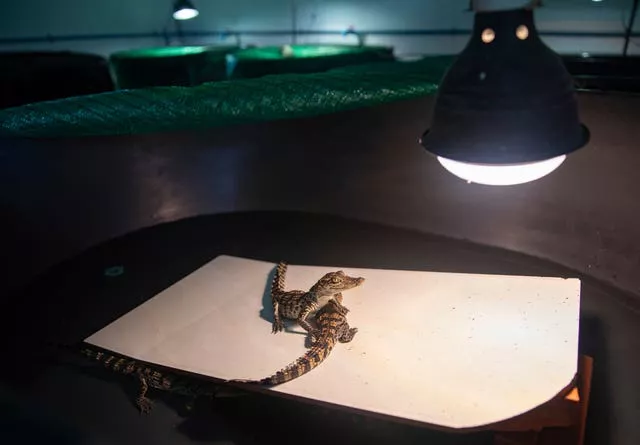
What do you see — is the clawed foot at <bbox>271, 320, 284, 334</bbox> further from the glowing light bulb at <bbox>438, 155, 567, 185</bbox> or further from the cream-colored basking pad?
the glowing light bulb at <bbox>438, 155, 567, 185</bbox>

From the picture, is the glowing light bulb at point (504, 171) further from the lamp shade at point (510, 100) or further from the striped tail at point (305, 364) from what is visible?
the striped tail at point (305, 364)

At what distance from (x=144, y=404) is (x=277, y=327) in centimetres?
46

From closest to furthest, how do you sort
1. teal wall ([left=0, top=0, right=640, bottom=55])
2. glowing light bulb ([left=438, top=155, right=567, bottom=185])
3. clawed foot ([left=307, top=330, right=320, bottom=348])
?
glowing light bulb ([left=438, top=155, right=567, bottom=185]) < clawed foot ([left=307, top=330, right=320, bottom=348]) < teal wall ([left=0, top=0, right=640, bottom=55])

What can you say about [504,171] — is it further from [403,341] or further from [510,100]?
[403,341]

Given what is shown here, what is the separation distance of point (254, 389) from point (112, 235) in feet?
5.35

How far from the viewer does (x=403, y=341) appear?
143cm

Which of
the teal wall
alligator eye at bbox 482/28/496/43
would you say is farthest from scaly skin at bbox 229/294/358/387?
the teal wall

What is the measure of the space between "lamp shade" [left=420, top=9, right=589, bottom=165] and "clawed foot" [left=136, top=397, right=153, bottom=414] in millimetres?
1185

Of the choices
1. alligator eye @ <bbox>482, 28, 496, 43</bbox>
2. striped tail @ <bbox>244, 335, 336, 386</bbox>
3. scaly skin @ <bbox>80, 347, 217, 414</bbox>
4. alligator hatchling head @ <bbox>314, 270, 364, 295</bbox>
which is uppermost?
alligator eye @ <bbox>482, 28, 496, 43</bbox>

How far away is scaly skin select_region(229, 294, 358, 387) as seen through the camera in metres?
1.31

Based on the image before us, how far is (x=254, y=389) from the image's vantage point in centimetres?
130

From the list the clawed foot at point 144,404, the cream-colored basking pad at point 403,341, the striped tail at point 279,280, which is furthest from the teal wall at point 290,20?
the clawed foot at point 144,404

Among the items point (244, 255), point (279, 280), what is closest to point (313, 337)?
point (279, 280)

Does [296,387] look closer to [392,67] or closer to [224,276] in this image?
[224,276]
